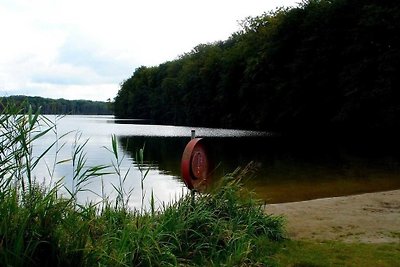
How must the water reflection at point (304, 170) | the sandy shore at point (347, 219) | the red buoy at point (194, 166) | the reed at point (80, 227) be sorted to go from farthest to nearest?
1. the water reflection at point (304, 170)
2. the sandy shore at point (347, 219)
3. the red buoy at point (194, 166)
4. the reed at point (80, 227)

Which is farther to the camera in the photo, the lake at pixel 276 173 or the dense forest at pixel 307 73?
the dense forest at pixel 307 73

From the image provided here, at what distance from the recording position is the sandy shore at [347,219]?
669cm

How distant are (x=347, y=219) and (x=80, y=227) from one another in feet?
18.4

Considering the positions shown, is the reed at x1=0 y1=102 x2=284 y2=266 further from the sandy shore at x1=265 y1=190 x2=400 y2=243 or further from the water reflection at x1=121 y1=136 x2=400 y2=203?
the water reflection at x1=121 y1=136 x2=400 y2=203

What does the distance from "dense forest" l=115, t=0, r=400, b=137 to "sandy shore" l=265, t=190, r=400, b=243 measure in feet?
79.7

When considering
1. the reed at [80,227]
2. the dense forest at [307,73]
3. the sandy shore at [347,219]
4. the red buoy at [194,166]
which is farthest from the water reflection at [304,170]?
the dense forest at [307,73]

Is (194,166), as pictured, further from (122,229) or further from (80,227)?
(80,227)

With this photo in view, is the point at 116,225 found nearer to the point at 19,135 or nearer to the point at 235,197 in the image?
the point at 19,135

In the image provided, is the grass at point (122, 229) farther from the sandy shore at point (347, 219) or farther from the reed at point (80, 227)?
the sandy shore at point (347, 219)

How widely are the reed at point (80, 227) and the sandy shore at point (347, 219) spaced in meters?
1.59

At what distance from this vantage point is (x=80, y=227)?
3.47 m

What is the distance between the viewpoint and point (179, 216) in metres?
5.33

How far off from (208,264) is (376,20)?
32.1m

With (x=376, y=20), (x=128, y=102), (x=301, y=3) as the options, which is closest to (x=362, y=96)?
(x=376, y=20)
